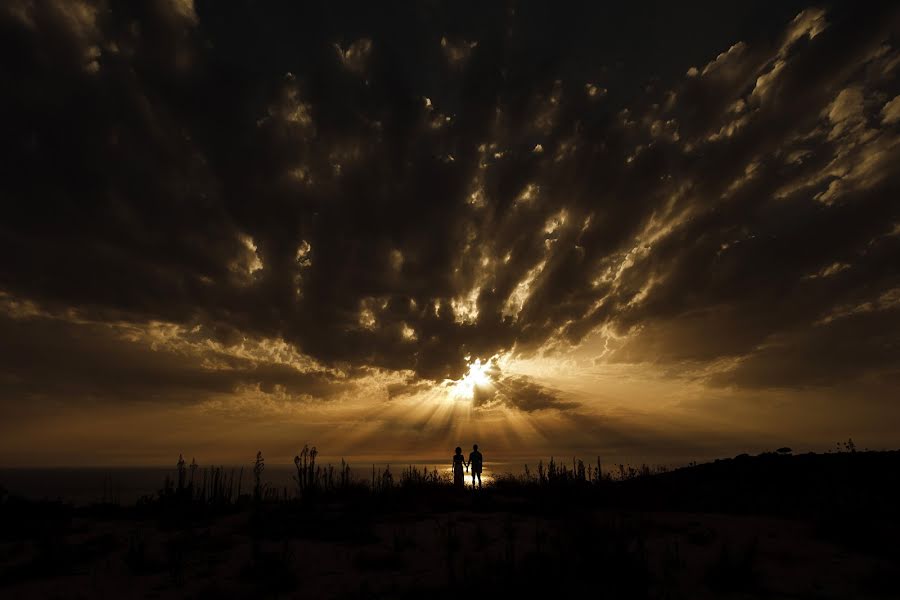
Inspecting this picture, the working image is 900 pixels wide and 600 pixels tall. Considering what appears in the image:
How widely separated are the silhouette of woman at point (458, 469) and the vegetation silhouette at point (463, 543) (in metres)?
3.75

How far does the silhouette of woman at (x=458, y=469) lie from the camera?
76.2ft

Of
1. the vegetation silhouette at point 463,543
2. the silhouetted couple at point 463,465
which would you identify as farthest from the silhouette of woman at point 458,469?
the vegetation silhouette at point 463,543

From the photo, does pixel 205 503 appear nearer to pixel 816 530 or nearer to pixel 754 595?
pixel 754 595

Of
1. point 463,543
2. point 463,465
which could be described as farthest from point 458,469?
point 463,543

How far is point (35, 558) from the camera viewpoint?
10742mm

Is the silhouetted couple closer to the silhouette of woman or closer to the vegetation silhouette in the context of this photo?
the silhouette of woman

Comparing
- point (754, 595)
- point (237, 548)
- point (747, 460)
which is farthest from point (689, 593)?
point (747, 460)

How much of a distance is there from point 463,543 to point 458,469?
13389mm

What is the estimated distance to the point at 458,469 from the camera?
2427 cm

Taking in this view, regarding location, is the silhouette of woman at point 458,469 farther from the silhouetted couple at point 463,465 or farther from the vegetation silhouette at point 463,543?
the vegetation silhouette at point 463,543

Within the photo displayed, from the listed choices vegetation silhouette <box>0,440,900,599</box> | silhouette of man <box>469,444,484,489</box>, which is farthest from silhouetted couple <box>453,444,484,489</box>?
vegetation silhouette <box>0,440,900,599</box>

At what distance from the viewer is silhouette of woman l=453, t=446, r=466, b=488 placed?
914 inches

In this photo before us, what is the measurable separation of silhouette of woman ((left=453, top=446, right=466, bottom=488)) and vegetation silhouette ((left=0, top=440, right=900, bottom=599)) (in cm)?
375

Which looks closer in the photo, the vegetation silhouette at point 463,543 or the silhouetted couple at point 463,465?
the vegetation silhouette at point 463,543
